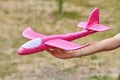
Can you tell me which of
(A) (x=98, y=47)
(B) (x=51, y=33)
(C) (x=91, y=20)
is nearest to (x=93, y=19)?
(C) (x=91, y=20)

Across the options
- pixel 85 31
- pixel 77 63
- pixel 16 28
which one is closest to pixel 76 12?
pixel 16 28

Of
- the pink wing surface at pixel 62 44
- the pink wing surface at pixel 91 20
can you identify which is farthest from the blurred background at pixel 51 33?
the pink wing surface at pixel 62 44

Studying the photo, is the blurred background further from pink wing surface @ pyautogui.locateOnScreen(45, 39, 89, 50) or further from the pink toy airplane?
pink wing surface @ pyautogui.locateOnScreen(45, 39, 89, 50)

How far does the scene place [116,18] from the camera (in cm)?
650

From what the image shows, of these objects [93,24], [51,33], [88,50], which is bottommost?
[51,33]

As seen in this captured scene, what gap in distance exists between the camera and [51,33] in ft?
19.5

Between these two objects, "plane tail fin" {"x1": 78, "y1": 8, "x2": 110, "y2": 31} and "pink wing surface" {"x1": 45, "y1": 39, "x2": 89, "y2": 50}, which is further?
"plane tail fin" {"x1": 78, "y1": 8, "x2": 110, "y2": 31}

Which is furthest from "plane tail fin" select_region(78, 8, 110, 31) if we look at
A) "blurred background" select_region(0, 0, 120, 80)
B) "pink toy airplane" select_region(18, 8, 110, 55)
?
"blurred background" select_region(0, 0, 120, 80)

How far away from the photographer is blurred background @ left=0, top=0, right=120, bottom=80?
4695 mm

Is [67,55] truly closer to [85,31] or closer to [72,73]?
[85,31]

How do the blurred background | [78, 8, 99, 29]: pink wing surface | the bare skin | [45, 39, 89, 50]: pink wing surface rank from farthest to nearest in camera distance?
the blurred background < [78, 8, 99, 29]: pink wing surface < the bare skin < [45, 39, 89, 50]: pink wing surface

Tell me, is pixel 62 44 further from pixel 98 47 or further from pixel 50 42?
pixel 98 47

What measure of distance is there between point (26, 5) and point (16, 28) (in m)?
1.20

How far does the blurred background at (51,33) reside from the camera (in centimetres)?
470
